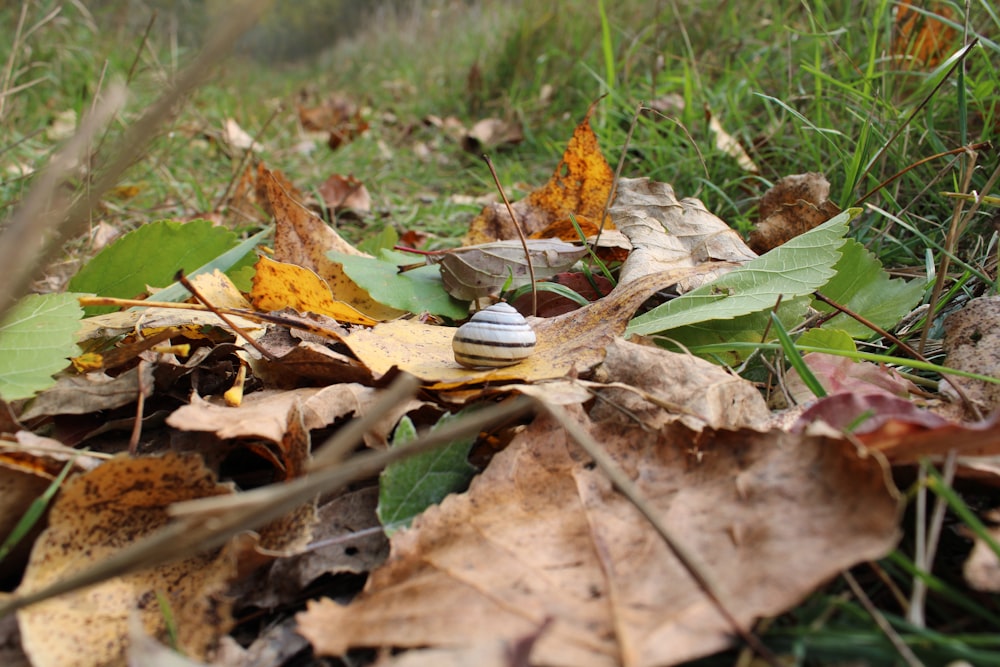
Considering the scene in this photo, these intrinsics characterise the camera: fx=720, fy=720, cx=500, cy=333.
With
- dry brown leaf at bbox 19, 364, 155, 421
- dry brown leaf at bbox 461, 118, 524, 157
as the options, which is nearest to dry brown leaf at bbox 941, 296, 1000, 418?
dry brown leaf at bbox 19, 364, 155, 421

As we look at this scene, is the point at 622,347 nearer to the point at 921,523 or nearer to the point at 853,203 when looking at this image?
the point at 921,523

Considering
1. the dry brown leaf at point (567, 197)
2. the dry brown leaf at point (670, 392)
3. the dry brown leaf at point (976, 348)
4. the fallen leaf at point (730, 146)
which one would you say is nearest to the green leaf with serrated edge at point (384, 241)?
the dry brown leaf at point (567, 197)

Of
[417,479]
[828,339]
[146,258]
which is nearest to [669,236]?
[828,339]

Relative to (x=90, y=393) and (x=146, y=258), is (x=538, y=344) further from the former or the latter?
(x=146, y=258)

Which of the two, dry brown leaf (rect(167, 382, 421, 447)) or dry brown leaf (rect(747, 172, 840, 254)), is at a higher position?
dry brown leaf (rect(167, 382, 421, 447))

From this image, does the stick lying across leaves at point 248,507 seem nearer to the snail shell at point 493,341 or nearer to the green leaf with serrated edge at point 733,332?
the snail shell at point 493,341

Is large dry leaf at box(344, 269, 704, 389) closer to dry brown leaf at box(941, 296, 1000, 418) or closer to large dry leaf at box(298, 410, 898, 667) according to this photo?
large dry leaf at box(298, 410, 898, 667)

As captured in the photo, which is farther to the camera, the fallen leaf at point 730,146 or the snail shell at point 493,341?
the fallen leaf at point 730,146

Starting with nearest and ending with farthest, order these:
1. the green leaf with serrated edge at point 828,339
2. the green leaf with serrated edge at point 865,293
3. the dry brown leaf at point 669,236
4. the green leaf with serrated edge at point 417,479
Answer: the green leaf with serrated edge at point 417,479 < the green leaf with serrated edge at point 828,339 < the green leaf with serrated edge at point 865,293 < the dry brown leaf at point 669,236

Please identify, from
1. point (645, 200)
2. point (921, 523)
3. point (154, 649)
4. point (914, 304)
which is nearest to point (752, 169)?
point (645, 200)
